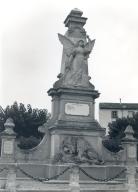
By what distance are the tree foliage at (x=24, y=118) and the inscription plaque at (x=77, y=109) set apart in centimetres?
1711

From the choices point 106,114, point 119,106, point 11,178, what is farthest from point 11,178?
point 119,106

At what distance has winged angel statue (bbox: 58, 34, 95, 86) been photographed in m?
22.0

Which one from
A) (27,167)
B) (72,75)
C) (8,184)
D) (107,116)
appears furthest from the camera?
(107,116)

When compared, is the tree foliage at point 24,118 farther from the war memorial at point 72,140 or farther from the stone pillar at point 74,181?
the stone pillar at point 74,181

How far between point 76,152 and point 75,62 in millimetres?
5269

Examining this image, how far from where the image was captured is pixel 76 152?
20469mm

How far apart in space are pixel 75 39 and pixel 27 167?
8028 mm

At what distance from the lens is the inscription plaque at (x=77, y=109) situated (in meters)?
21.3

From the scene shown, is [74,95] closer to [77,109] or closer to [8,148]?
A: [77,109]

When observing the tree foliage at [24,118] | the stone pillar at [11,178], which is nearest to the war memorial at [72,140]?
the stone pillar at [11,178]

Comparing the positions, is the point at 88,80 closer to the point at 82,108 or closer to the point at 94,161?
the point at 82,108

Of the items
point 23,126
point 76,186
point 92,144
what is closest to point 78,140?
point 92,144

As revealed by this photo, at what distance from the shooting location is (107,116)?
5862 centimetres

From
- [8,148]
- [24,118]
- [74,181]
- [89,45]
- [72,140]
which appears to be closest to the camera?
[74,181]
